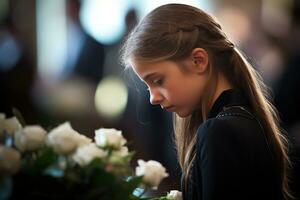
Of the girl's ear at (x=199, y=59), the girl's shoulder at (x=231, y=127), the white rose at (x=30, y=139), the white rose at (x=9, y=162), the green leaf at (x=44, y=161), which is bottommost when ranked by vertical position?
the girl's shoulder at (x=231, y=127)

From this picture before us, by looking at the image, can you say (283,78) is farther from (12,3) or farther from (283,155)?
(12,3)

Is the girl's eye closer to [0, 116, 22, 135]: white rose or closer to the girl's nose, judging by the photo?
the girl's nose

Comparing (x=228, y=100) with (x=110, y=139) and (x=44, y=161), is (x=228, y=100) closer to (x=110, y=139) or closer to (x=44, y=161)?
(x=110, y=139)

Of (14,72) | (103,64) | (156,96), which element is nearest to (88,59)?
(103,64)

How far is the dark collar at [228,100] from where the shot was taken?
4.18 ft

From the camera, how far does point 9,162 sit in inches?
33.2

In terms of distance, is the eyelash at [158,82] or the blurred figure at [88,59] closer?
the eyelash at [158,82]

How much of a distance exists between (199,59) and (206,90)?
8 cm

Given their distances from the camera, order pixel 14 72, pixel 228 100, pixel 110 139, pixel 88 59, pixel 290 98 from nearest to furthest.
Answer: pixel 110 139, pixel 228 100, pixel 290 98, pixel 88 59, pixel 14 72

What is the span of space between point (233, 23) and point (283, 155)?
2388mm

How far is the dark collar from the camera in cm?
128

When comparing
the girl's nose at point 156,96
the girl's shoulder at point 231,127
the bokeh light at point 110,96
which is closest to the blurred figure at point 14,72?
the bokeh light at point 110,96

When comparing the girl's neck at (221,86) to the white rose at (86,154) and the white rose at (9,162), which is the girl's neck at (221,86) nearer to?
the white rose at (86,154)

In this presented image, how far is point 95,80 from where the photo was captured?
368 cm
